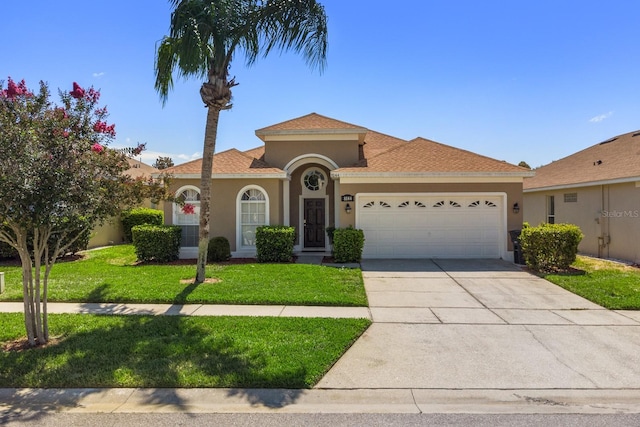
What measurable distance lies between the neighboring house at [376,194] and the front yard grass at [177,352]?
7767mm

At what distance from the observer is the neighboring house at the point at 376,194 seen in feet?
46.9

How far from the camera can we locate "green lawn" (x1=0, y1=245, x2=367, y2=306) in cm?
852

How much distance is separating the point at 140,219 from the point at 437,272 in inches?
610

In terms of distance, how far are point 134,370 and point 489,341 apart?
5059 millimetres

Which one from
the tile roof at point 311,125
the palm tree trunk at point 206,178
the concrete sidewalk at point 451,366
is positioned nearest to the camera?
the concrete sidewalk at point 451,366

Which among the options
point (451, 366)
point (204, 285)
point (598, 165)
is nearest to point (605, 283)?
point (451, 366)

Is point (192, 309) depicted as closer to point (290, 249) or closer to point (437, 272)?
point (290, 249)

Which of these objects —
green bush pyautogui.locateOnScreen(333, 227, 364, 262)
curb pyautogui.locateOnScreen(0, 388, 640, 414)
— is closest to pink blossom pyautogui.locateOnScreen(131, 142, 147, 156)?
curb pyautogui.locateOnScreen(0, 388, 640, 414)

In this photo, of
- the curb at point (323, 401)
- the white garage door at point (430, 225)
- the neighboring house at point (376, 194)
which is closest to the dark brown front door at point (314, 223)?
the neighboring house at point (376, 194)

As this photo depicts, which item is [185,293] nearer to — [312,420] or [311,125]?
[312,420]

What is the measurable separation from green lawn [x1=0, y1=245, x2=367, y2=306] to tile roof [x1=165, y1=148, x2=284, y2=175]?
3701 mm

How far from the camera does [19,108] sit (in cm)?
553

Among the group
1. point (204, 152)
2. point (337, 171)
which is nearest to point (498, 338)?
point (204, 152)

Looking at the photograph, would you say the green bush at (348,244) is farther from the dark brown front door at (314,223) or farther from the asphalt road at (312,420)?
the asphalt road at (312,420)
